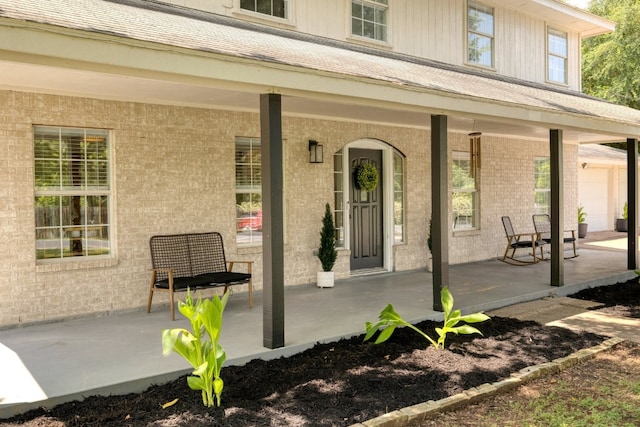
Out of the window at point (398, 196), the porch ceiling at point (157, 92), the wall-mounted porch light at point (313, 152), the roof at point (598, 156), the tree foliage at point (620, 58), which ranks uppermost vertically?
the tree foliage at point (620, 58)

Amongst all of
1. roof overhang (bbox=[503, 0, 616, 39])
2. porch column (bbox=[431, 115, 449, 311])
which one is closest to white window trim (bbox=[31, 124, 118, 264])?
porch column (bbox=[431, 115, 449, 311])

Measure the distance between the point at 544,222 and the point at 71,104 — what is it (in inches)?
416

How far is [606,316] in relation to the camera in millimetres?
7074

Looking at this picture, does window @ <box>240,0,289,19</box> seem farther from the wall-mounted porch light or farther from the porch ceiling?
the wall-mounted porch light

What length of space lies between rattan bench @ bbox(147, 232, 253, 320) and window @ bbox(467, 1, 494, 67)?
6.66 meters

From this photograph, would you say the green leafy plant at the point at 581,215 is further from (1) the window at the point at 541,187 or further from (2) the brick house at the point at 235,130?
(2) the brick house at the point at 235,130

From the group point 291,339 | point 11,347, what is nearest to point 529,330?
point 291,339

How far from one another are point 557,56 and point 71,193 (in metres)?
11.3

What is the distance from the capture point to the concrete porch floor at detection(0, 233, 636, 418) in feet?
13.9

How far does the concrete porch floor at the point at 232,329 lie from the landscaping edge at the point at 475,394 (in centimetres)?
163

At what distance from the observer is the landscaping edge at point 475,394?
3.73 m

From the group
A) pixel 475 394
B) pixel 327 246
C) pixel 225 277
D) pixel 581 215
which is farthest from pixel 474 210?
pixel 581 215

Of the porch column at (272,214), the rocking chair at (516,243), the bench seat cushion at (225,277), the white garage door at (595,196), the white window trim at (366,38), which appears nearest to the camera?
the porch column at (272,214)

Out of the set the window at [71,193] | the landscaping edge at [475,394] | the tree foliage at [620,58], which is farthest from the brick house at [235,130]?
the tree foliage at [620,58]
